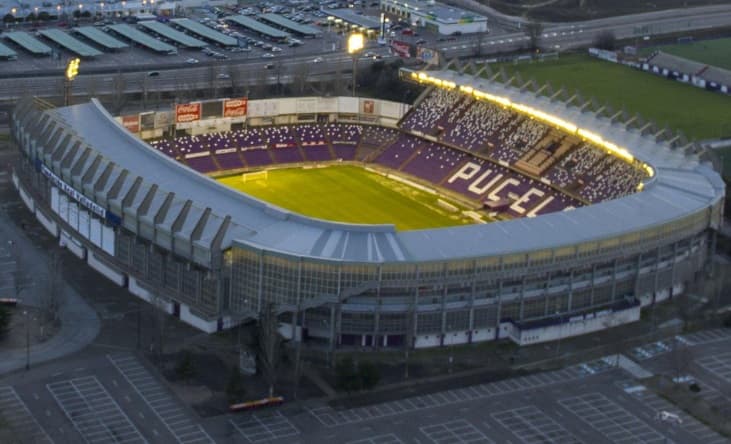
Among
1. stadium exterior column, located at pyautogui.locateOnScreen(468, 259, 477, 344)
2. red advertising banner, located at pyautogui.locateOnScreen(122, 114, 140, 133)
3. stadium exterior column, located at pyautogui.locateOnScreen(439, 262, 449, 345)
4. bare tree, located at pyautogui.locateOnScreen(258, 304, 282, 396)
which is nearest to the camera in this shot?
bare tree, located at pyautogui.locateOnScreen(258, 304, 282, 396)

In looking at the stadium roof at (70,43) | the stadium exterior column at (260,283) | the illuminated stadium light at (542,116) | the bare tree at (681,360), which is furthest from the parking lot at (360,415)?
the stadium roof at (70,43)

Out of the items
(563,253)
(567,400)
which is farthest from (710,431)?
(563,253)

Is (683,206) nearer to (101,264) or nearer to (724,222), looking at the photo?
(724,222)

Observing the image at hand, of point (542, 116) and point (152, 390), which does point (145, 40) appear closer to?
point (542, 116)

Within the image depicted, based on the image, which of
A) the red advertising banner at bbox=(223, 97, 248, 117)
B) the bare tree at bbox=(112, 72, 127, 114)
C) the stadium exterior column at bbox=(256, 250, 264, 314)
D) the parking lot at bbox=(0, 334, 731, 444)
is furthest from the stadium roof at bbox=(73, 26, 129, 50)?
the parking lot at bbox=(0, 334, 731, 444)

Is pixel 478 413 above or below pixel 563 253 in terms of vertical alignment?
below

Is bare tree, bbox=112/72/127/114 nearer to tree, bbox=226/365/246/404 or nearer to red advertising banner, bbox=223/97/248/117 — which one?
red advertising banner, bbox=223/97/248/117

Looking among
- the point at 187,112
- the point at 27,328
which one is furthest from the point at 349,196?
the point at 27,328
